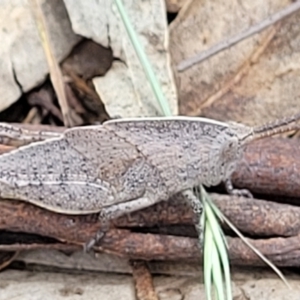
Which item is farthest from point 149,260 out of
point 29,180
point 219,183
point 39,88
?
point 39,88

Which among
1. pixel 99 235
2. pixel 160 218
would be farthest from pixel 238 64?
pixel 99 235

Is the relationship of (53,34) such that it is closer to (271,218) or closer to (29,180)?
(29,180)

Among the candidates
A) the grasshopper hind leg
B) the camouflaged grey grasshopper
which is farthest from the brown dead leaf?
the grasshopper hind leg

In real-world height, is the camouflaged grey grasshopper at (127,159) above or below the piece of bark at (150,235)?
→ above

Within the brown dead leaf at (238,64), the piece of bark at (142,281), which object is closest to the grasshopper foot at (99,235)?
the piece of bark at (142,281)

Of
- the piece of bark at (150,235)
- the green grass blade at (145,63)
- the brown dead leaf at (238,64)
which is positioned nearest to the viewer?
the piece of bark at (150,235)

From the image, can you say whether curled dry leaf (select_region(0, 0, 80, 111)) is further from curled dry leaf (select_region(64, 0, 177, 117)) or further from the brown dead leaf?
the brown dead leaf

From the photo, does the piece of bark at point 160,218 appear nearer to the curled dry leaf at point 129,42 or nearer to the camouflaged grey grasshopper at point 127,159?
the camouflaged grey grasshopper at point 127,159
